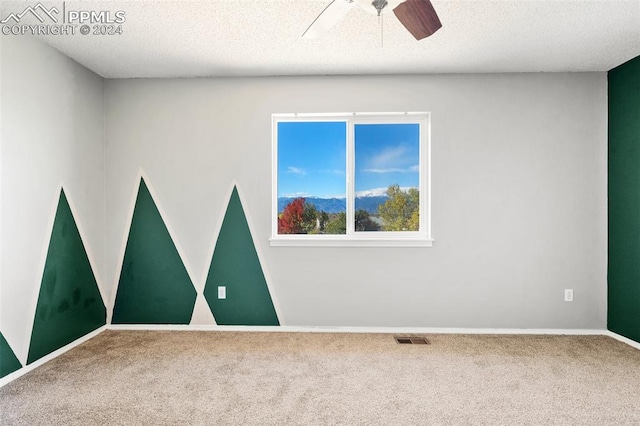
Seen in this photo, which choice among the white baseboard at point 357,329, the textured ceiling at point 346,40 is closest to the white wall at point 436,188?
the white baseboard at point 357,329

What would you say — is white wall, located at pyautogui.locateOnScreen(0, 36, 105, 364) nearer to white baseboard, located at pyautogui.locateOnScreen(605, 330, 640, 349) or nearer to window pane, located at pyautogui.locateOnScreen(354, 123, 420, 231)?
window pane, located at pyautogui.locateOnScreen(354, 123, 420, 231)

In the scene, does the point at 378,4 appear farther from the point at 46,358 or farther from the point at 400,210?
the point at 46,358

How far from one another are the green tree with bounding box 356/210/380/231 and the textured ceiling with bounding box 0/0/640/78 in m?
1.28

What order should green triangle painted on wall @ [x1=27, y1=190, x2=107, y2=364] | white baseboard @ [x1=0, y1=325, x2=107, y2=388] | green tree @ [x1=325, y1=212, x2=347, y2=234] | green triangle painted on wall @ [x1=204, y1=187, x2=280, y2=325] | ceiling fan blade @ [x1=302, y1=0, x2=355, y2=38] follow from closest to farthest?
1. ceiling fan blade @ [x1=302, y1=0, x2=355, y2=38]
2. white baseboard @ [x1=0, y1=325, x2=107, y2=388]
3. green triangle painted on wall @ [x1=27, y1=190, x2=107, y2=364]
4. green triangle painted on wall @ [x1=204, y1=187, x2=280, y2=325]
5. green tree @ [x1=325, y1=212, x2=347, y2=234]

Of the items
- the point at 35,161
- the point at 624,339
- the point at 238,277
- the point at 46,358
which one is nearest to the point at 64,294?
the point at 46,358

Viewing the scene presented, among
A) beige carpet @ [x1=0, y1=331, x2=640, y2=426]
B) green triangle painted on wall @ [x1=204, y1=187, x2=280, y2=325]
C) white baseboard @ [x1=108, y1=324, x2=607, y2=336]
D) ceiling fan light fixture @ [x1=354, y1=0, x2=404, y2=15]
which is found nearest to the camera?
ceiling fan light fixture @ [x1=354, y1=0, x2=404, y2=15]

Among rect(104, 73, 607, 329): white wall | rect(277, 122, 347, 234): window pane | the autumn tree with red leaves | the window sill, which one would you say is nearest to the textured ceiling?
rect(104, 73, 607, 329): white wall

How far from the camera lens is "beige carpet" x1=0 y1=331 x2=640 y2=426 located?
201 cm

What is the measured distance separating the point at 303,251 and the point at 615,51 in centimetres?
296

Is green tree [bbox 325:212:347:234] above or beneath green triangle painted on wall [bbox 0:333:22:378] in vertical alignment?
above

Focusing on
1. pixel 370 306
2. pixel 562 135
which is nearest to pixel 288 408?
pixel 370 306

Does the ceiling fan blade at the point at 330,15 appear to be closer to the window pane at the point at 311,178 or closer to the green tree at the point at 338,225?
the window pane at the point at 311,178

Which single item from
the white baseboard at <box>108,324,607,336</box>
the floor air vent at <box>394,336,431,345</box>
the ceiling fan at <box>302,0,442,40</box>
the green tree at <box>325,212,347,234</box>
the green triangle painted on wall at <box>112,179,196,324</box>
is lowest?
the floor air vent at <box>394,336,431,345</box>

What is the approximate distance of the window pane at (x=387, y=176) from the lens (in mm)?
3525
